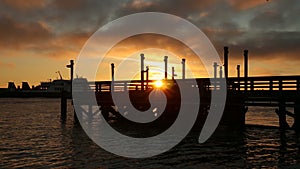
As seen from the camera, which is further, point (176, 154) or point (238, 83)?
point (238, 83)

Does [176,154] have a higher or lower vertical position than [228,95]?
lower

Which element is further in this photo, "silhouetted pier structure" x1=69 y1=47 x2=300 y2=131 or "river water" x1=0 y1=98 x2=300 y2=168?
"silhouetted pier structure" x1=69 y1=47 x2=300 y2=131

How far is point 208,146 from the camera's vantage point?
1836 cm

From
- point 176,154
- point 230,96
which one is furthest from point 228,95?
point 176,154

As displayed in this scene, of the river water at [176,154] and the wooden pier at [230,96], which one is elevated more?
the wooden pier at [230,96]

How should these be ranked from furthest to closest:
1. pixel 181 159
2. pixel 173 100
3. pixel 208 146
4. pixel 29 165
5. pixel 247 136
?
pixel 173 100 → pixel 247 136 → pixel 208 146 → pixel 181 159 → pixel 29 165

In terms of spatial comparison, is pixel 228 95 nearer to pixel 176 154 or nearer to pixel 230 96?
pixel 230 96

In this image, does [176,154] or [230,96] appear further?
[230,96]

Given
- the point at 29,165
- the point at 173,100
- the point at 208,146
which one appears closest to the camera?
the point at 29,165

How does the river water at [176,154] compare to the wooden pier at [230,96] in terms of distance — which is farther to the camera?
the wooden pier at [230,96]

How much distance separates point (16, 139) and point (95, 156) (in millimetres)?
8393

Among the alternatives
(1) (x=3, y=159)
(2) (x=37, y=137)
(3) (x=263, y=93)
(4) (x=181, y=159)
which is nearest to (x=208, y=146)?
(4) (x=181, y=159)

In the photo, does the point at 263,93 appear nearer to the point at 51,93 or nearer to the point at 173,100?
the point at 173,100

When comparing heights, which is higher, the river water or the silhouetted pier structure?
the silhouetted pier structure
